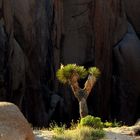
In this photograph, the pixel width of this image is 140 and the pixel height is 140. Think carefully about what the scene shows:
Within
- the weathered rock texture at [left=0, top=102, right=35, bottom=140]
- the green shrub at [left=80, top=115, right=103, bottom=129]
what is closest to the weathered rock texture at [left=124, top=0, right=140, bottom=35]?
the green shrub at [left=80, top=115, right=103, bottom=129]

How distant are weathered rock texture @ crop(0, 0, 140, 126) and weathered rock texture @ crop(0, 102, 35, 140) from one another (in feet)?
55.3

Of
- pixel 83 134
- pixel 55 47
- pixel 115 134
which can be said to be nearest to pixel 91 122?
pixel 115 134

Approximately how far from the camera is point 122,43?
3278 centimetres

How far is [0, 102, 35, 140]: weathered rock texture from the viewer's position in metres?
9.26

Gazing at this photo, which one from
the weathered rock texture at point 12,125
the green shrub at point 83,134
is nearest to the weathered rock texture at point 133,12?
the green shrub at point 83,134

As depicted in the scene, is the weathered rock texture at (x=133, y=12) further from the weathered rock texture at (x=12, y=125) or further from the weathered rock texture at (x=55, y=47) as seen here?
the weathered rock texture at (x=12, y=125)

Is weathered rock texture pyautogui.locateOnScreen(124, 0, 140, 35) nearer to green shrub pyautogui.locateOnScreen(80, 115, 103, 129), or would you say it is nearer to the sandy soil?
the sandy soil

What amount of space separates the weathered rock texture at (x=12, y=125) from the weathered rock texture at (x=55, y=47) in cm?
1686

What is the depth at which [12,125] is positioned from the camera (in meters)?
9.50

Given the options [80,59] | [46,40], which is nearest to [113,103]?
[80,59]

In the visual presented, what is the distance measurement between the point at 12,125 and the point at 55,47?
2211cm

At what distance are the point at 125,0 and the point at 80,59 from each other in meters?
5.54

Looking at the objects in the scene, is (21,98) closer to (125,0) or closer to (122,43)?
(122,43)

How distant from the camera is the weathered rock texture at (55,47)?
2777 centimetres
